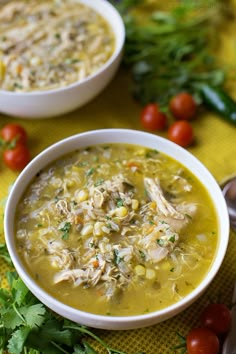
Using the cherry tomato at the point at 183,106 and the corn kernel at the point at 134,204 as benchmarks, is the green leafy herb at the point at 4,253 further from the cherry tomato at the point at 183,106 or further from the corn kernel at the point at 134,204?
the cherry tomato at the point at 183,106

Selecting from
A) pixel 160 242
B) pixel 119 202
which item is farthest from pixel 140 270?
pixel 119 202

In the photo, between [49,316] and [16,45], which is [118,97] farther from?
[49,316]

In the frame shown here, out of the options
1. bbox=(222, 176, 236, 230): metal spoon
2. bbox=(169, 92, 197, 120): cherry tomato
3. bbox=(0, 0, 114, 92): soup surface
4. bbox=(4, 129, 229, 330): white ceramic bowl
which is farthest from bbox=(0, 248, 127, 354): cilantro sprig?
bbox=(169, 92, 197, 120): cherry tomato

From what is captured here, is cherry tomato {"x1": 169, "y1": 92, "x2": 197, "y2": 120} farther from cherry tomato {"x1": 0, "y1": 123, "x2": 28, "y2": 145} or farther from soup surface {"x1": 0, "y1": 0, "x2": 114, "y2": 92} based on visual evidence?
cherry tomato {"x1": 0, "y1": 123, "x2": 28, "y2": 145}

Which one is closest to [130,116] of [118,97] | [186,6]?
[118,97]

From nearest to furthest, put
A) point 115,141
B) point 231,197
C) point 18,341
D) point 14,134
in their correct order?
point 18,341
point 115,141
point 231,197
point 14,134

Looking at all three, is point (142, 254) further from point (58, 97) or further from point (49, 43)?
point (49, 43)
